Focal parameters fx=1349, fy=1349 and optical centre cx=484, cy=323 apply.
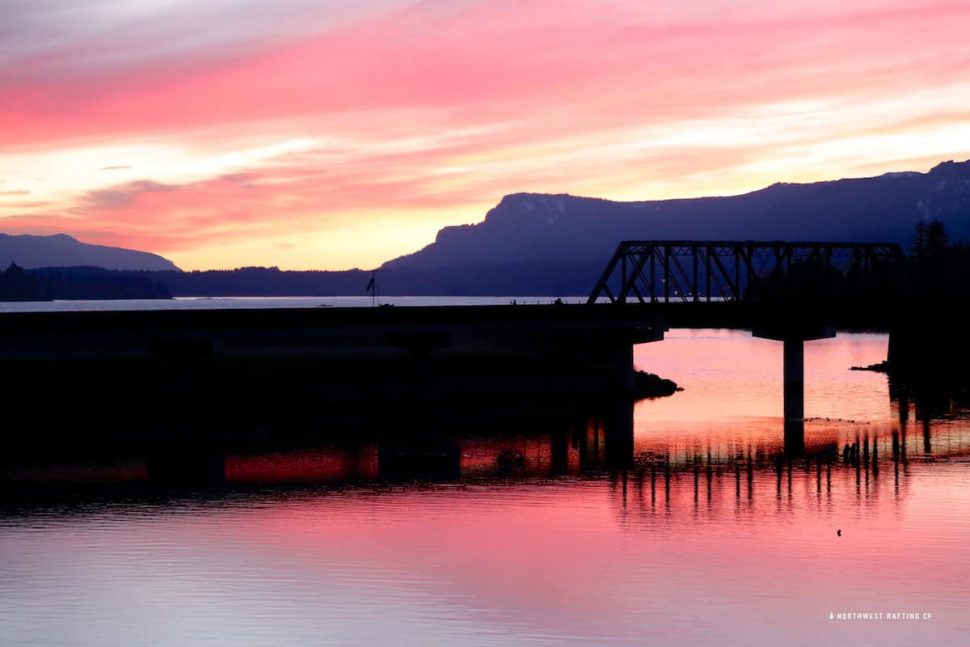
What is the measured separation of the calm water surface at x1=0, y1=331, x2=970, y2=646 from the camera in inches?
1309

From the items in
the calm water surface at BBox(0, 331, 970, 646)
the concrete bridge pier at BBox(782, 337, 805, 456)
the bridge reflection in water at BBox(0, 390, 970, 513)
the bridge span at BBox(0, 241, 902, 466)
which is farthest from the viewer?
the bridge span at BBox(0, 241, 902, 466)

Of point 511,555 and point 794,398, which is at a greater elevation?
point 794,398

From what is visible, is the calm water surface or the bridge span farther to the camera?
the bridge span

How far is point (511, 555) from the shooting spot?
41875 millimetres

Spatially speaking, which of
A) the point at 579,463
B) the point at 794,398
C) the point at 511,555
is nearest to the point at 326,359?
the point at 794,398

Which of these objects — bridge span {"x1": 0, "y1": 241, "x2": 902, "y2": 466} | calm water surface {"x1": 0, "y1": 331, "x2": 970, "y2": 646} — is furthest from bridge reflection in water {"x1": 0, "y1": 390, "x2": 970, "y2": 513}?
bridge span {"x1": 0, "y1": 241, "x2": 902, "y2": 466}

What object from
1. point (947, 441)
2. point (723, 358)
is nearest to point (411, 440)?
point (947, 441)

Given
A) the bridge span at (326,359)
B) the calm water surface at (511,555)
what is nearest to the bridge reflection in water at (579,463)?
the calm water surface at (511,555)

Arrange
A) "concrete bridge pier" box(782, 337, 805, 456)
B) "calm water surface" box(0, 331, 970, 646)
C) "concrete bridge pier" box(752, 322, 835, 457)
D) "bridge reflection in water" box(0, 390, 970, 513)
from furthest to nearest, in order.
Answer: "concrete bridge pier" box(752, 322, 835, 457), "concrete bridge pier" box(782, 337, 805, 456), "bridge reflection in water" box(0, 390, 970, 513), "calm water surface" box(0, 331, 970, 646)

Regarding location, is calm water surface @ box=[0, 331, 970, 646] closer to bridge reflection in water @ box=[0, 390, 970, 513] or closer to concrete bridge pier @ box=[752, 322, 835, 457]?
bridge reflection in water @ box=[0, 390, 970, 513]

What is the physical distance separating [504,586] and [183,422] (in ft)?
161

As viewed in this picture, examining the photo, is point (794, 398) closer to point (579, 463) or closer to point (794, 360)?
point (794, 360)

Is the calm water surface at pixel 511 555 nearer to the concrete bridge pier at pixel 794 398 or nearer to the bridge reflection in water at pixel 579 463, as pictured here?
the bridge reflection in water at pixel 579 463

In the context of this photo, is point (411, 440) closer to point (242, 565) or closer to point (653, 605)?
point (242, 565)
